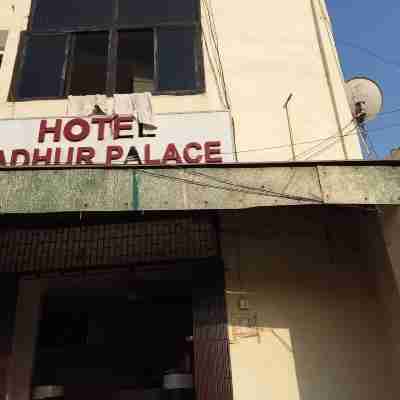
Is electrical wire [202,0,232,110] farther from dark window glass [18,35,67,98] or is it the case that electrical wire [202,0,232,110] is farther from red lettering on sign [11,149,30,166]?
red lettering on sign [11,149,30,166]

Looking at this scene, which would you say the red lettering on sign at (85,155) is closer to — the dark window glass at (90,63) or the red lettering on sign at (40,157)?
the red lettering on sign at (40,157)

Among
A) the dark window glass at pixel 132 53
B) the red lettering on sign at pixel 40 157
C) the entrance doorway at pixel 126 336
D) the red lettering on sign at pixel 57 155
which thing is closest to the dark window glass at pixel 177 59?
the dark window glass at pixel 132 53

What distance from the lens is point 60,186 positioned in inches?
166

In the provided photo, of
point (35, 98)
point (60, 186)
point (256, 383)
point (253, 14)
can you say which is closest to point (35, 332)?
point (60, 186)

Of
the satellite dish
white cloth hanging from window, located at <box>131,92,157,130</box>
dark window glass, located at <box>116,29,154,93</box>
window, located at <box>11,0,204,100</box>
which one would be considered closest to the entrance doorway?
white cloth hanging from window, located at <box>131,92,157,130</box>

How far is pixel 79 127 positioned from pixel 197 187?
2.79 m

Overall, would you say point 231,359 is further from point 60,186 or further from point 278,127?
point 278,127

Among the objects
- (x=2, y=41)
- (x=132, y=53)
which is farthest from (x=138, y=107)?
(x=2, y=41)

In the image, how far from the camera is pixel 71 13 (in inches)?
295

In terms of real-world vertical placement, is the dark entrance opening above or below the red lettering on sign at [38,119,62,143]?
below

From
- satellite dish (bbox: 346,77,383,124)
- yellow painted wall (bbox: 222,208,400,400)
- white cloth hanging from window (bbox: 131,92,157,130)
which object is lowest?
yellow painted wall (bbox: 222,208,400,400)

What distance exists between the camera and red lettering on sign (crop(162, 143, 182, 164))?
597 centimetres

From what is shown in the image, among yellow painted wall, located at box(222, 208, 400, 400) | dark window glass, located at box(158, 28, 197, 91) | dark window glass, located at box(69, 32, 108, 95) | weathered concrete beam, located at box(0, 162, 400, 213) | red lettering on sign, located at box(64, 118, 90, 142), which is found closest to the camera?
weathered concrete beam, located at box(0, 162, 400, 213)

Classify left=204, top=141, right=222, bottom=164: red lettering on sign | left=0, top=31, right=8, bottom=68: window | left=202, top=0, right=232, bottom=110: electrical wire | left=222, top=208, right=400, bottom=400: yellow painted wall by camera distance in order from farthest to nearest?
left=0, top=31, right=8, bottom=68: window → left=202, top=0, right=232, bottom=110: electrical wire → left=204, top=141, right=222, bottom=164: red lettering on sign → left=222, top=208, right=400, bottom=400: yellow painted wall
